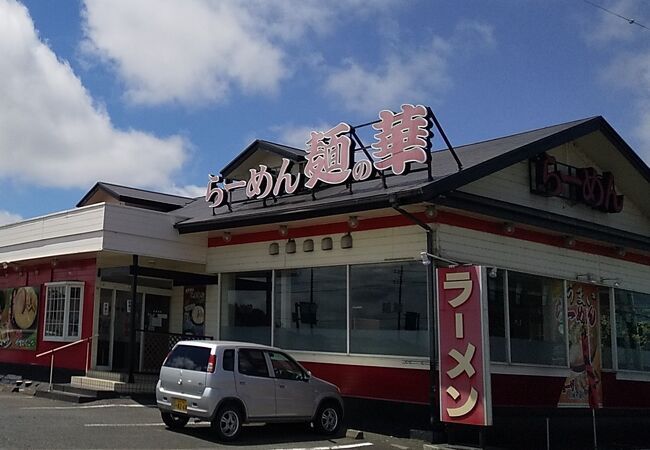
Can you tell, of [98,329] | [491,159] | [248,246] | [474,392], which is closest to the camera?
[474,392]

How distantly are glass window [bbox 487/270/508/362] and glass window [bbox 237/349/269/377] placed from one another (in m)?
4.59

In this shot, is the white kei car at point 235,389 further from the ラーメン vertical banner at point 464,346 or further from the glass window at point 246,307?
the glass window at point 246,307

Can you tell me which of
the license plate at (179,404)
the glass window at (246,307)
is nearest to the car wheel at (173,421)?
the license plate at (179,404)

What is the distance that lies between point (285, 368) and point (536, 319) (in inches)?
232

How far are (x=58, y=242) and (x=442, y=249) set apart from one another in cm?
1015

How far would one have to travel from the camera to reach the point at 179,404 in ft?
38.5

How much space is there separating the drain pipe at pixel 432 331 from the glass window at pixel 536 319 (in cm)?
243

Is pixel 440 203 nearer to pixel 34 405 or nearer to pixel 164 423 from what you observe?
pixel 164 423

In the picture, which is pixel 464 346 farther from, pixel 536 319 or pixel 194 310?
pixel 194 310

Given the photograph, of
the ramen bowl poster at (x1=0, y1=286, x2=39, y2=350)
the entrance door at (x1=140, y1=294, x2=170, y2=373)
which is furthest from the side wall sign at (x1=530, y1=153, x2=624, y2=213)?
the ramen bowl poster at (x1=0, y1=286, x2=39, y2=350)

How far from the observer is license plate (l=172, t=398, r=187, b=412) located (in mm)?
11644

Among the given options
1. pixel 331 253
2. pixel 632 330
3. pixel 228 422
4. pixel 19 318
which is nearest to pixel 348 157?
pixel 331 253

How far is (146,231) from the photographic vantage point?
1719 cm

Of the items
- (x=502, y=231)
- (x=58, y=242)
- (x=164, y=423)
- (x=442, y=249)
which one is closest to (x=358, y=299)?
(x=442, y=249)
